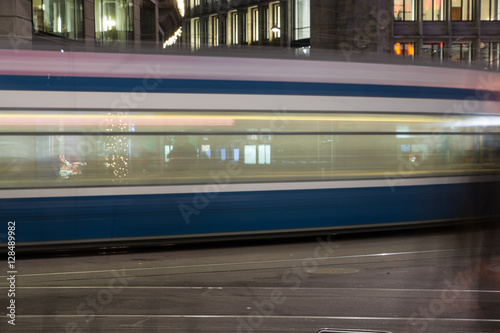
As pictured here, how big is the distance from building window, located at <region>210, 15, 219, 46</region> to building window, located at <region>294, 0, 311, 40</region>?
1191 centimetres

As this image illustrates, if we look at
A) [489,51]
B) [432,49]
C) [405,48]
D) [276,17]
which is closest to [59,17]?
[405,48]

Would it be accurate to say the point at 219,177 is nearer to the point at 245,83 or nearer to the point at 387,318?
the point at 245,83

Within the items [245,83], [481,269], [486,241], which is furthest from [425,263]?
[245,83]

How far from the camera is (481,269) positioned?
799 cm

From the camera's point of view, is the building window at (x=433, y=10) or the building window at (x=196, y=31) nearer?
the building window at (x=433, y=10)

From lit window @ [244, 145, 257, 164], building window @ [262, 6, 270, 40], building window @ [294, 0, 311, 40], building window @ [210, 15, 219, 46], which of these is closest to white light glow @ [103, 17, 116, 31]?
lit window @ [244, 145, 257, 164]

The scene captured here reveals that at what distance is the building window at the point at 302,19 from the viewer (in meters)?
48.9

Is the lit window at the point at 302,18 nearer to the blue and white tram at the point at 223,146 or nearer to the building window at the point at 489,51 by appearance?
the building window at the point at 489,51

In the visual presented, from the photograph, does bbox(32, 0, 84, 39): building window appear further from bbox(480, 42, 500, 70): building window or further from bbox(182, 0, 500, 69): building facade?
bbox(480, 42, 500, 70): building window

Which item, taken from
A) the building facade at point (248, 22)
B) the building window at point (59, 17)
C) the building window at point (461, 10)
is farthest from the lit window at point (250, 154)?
the building window at point (461, 10)

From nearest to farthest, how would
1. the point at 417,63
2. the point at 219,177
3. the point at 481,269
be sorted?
the point at 481,269 < the point at 219,177 < the point at 417,63

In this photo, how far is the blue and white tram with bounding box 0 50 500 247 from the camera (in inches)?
342

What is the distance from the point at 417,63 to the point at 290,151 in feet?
9.32

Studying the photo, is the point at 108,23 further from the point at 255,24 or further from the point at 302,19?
the point at 255,24
